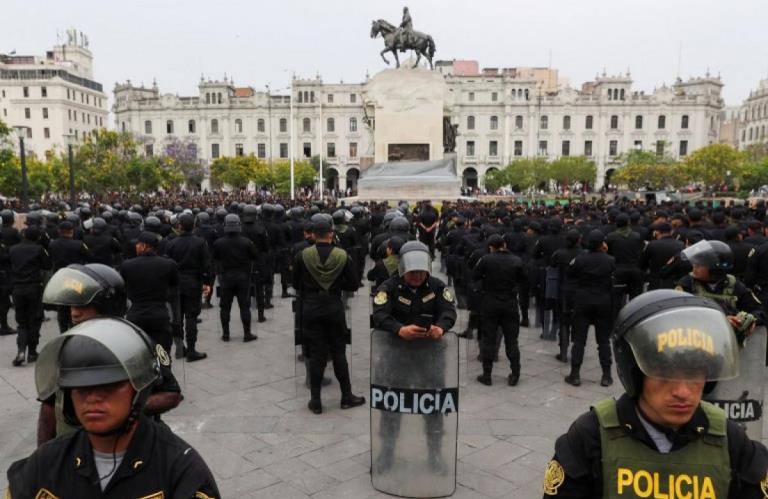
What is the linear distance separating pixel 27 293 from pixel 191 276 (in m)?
2.00

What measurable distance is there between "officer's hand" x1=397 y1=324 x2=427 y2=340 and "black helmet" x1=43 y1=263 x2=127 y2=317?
1.84m

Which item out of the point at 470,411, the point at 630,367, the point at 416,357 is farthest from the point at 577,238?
the point at 630,367

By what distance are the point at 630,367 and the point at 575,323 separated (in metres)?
5.05

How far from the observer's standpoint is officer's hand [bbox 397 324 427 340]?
409 cm

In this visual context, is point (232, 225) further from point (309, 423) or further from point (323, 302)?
point (309, 423)

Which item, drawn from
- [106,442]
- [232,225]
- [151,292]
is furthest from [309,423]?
[106,442]

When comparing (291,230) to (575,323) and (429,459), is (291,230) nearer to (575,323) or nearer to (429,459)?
(575,323)

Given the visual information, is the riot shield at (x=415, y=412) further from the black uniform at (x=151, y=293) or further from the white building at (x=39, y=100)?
the white building at (x=39, y=100)

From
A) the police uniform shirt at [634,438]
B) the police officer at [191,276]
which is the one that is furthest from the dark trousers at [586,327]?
the police uniform shirt at [634,438]

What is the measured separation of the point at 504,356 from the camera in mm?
8117

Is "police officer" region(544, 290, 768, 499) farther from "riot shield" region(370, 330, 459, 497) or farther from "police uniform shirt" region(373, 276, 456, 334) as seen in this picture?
"police uniform shirt" region(373, 276, 456, 334)

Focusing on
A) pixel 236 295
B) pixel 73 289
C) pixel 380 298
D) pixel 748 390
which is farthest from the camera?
pixel 236 295

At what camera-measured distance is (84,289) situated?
3.33m

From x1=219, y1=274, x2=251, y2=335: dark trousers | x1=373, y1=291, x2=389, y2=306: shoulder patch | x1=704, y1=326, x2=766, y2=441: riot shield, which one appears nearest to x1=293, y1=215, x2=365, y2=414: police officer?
x1=373, y1=291, x2=389, y2=306: shoulder patch
